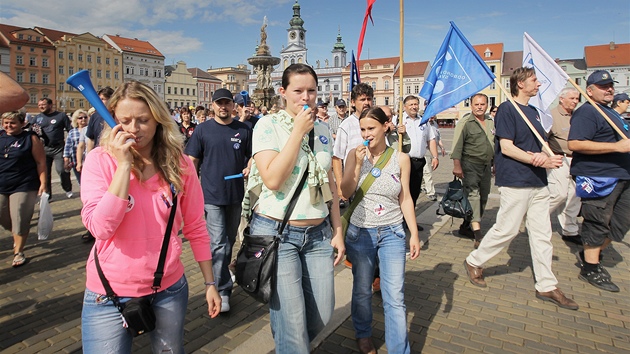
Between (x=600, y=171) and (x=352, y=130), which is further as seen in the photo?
(x=352, y=130)

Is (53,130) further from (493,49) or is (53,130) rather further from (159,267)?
(493,49)

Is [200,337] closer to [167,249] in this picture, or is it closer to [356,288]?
[356,288]

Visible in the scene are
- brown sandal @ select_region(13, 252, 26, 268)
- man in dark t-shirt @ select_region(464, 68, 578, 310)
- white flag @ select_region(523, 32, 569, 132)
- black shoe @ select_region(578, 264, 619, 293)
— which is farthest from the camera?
brown sandal @ select_region(13, 252, 26, 268)

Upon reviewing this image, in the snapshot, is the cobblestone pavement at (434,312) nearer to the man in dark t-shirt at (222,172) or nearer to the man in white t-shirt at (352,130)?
the man in dark t-shirt at (222,172)

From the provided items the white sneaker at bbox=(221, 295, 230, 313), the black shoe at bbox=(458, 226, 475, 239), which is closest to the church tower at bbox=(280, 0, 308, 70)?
the black shoe at bbox=(458, 226, 475, 239)

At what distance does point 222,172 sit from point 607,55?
90028 mm

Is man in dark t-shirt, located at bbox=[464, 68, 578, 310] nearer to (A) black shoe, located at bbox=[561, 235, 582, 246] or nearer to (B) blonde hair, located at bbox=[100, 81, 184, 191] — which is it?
(A) black shoe, located at bbox=[561, 235, 582, 246]

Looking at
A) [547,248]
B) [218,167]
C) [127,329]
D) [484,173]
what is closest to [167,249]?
[127,329]

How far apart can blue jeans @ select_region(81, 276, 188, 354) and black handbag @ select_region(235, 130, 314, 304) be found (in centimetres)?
41

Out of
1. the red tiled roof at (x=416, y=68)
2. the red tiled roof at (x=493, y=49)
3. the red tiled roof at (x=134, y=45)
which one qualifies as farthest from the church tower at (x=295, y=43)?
the red tiled roof at (x=493, y=49)

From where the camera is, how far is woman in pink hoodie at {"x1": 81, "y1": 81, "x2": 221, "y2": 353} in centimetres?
194

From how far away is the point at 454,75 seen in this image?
516cm

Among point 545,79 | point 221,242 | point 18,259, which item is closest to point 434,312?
point 221,242

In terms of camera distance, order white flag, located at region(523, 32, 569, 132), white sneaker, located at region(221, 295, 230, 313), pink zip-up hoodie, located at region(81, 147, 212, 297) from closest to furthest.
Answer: pink zip-up hoodie, located at region(81, 147, 212, 297) < white sneaker, located at region(221, 295, 230, 313) < white flag, located at region(523, 32, 569, 132)
